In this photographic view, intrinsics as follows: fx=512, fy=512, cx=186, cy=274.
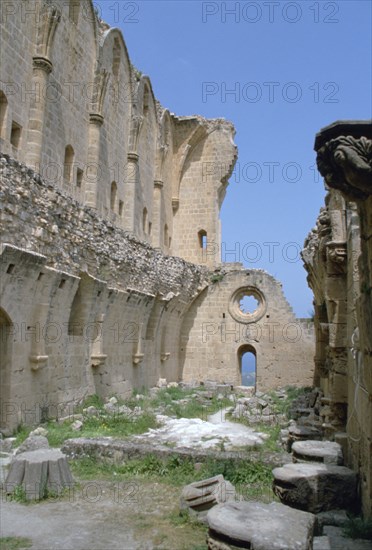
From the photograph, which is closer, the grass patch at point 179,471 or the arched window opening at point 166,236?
the grass patch at point 179,471

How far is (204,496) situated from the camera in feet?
18.7

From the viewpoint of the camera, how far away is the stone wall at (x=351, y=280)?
12.8ft

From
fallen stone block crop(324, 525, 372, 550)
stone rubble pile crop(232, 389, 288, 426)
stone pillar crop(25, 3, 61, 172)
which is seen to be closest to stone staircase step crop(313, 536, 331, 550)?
fallen stone block crop(324, 525, 372, 550)

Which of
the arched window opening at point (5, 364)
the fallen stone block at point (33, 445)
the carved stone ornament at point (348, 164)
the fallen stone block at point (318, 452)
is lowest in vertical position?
the fallen stone block at point (33, 445)

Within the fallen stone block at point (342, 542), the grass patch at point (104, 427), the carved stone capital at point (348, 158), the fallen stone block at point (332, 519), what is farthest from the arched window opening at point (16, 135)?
the fallen stone block at point (342, 542)

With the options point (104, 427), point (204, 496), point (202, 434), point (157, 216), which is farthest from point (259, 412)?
point (157, 216)

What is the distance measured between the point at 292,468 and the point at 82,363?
25.2 feet

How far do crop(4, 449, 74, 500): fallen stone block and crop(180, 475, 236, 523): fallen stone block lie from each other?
1665mm

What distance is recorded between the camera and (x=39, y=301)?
10.0 metres

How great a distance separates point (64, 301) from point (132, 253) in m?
4.27

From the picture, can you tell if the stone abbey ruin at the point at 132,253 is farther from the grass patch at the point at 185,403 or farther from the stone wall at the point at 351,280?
the grass patch at the point at 185,403

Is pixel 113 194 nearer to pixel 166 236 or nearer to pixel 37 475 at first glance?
pixel 166 236

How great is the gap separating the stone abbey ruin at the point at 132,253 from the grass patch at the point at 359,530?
13.1 inches

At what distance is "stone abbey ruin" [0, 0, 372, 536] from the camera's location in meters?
6.88
